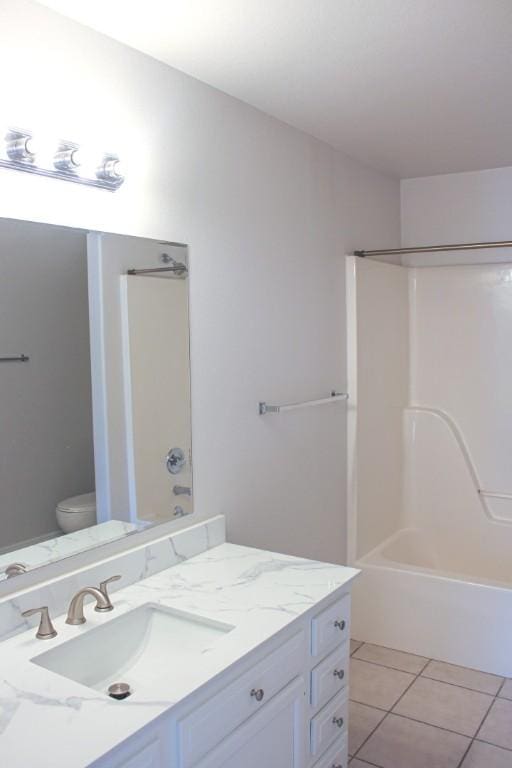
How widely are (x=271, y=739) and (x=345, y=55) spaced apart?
73.6 inches

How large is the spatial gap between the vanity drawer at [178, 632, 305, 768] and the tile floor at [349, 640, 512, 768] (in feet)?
2.89

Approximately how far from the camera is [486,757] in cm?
243

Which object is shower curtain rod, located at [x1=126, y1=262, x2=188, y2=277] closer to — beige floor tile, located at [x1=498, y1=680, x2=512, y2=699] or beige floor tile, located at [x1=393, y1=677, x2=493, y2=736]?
beige floor tile, located at [x1=393, y1=677, x2=493, y2=736]

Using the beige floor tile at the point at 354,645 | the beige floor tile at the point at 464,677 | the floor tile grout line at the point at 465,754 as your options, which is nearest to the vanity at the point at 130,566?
the floor tile grout line at the point at 465,754

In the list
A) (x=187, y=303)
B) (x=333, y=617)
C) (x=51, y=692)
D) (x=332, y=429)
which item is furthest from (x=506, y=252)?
(x=51, y=692)

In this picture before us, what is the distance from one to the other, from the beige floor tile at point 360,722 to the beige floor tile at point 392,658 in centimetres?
36

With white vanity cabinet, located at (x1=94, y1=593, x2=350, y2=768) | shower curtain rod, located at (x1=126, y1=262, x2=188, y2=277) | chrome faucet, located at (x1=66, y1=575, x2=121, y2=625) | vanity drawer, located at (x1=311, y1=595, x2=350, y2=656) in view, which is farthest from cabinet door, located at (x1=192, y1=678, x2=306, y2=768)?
shower curtain rod, located at (x1=126, y1=262, x2=188, y2=277)

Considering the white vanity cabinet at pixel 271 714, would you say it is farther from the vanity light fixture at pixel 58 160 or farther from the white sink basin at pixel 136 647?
the vanity light fixture at pixel 58 160

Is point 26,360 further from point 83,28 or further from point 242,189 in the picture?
point 242,189

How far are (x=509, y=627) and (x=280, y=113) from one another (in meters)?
2.24

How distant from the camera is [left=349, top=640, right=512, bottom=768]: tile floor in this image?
2.44m

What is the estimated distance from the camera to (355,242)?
337 cm

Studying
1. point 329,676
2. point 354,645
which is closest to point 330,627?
point 329,676

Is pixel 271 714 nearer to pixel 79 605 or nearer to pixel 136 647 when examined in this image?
pixel 136 647
